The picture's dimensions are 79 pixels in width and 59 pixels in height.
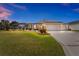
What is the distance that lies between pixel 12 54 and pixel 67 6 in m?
0.84

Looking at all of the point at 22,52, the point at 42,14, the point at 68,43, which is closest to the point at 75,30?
the point at 68,43

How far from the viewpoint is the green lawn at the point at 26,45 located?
11.3 feet

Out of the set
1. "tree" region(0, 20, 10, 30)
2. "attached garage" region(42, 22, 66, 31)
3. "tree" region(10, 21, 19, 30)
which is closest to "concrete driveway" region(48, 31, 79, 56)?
"attached garage" region(42, 22, 66, 31)

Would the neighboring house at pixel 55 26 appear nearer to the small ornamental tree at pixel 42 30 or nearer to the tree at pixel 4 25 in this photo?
the small ornamental tree at pixel 42 30

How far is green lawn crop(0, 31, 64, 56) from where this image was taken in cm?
344

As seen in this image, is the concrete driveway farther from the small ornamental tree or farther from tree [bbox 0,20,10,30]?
tree [bbox 0,20,10,30]

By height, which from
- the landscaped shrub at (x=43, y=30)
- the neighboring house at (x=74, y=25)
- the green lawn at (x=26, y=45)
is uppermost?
the neighboring house at (x=74, y=25)

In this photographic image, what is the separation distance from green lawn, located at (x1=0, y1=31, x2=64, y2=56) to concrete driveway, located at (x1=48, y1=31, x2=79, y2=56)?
6cm

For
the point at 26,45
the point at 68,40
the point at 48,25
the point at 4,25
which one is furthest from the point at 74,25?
the point at 4,25

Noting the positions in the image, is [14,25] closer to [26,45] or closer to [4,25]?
[4,25]

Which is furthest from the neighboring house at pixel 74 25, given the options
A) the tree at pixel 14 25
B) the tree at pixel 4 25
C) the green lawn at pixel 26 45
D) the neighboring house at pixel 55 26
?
the tree at pixel 4 25

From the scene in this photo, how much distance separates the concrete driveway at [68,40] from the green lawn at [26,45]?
0.06m

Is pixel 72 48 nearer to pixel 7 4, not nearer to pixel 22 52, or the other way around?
pixel 22 52

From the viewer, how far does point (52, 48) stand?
11.4 ft
